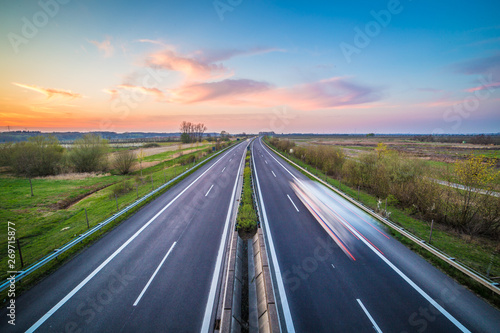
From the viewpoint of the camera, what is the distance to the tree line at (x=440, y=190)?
36.9ft

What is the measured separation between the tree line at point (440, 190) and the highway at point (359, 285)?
4877 millimetres

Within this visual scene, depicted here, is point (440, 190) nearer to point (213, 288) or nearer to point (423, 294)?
point (423, 294)

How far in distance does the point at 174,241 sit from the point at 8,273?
6.40 meters

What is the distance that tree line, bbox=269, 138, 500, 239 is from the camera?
36.9ft

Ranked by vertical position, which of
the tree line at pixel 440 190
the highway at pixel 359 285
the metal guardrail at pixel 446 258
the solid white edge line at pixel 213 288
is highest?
the tree line at pixel 440 190

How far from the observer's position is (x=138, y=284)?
7.52 metres

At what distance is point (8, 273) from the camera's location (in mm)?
7781

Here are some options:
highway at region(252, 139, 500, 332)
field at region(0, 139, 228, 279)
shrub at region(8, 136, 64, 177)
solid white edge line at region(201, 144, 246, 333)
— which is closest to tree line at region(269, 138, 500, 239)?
highway at region(252, 139, 500, 332)

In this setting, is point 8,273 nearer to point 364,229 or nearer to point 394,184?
point 364,229

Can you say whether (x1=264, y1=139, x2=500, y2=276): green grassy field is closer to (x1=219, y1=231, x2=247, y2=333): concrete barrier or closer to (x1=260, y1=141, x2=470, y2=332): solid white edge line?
(x1=260, y1=141, x2=470, y2=332): solid white edge line

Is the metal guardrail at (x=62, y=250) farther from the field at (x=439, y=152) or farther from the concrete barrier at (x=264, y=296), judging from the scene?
the field at (x=439, y=152)

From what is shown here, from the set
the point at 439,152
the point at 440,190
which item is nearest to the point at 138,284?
the point at 440,190

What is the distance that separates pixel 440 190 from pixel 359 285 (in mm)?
11763

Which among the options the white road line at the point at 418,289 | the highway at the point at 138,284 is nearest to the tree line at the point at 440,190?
the white road line at the point at 418,289
